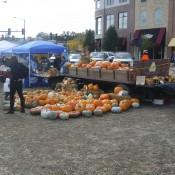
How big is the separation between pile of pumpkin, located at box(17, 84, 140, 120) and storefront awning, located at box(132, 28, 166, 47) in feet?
113

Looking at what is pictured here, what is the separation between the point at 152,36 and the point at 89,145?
4273 cm

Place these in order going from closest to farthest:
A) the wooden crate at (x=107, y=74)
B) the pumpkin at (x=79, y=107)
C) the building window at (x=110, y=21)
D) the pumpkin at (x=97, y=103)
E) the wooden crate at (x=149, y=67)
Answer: the pumpkin at (x=79, y=107), the pumpkin at (x=97, y=103), the wooden crate at (x=149, y=67), the wooden crate at (x=107, y=74), the building window at (x=110, y=21)

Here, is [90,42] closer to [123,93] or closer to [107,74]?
[107,74]

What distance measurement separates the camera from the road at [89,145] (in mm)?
7184

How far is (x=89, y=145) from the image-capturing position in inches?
344

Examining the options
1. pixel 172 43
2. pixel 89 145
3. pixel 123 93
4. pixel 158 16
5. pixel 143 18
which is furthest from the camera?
pixel 143 18

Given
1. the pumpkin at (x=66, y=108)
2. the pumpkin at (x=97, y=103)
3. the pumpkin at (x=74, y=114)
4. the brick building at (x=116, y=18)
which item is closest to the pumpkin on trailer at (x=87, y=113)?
the pumpkin at (x=74, y=114)

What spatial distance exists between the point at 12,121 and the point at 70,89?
5.71 metres

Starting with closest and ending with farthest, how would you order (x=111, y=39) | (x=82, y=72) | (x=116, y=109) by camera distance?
(x=116, y=109), (x=82, y=72), (x=111, y=39)

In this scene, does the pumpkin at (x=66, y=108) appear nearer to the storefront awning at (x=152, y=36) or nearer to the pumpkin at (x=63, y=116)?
the pumpkin at (x=63, y=116)

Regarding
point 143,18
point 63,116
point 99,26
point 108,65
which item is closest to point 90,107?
point 63,116

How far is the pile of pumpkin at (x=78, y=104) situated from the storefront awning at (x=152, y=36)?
34536 mm

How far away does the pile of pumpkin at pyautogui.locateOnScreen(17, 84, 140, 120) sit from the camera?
12.0 m

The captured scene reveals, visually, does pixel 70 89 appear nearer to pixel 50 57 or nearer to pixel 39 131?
pixel 39 131
